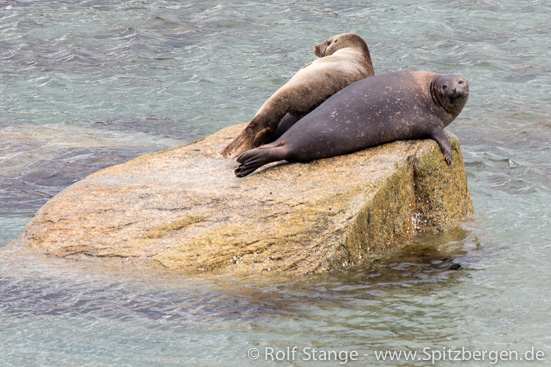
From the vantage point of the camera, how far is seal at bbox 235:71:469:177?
548cm

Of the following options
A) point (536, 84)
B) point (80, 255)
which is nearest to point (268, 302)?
point (80, 255)

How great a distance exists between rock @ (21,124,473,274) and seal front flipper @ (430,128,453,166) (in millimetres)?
59

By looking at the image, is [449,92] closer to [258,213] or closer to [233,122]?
[258,213]

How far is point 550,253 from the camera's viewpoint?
532 cm

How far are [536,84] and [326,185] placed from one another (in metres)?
6.84

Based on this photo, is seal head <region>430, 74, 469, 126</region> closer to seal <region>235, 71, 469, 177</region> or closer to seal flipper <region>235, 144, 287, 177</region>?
seal <region>235, 71, 469, 177</region>

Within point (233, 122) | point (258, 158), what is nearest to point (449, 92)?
point (258, 158)

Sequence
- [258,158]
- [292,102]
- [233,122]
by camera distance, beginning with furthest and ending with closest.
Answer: [233,122] → [292,102] → [258,158]

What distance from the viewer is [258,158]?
5.43m

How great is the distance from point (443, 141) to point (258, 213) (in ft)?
5.33

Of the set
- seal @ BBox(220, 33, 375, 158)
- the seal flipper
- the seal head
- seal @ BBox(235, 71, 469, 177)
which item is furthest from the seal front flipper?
the seal flipper

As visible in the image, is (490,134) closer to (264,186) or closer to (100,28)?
(264,186)

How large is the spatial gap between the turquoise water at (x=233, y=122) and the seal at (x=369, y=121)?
0.86 meters

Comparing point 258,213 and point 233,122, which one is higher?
point 258,213
